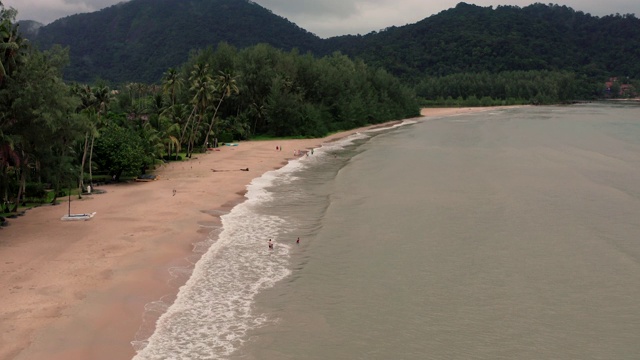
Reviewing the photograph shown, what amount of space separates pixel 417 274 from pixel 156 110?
4707 centimetres

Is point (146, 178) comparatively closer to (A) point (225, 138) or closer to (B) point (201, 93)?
(B) point (201, 93)

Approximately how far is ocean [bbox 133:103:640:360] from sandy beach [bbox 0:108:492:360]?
147cm

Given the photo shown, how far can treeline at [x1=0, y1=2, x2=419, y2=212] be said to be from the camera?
28219 millimetres

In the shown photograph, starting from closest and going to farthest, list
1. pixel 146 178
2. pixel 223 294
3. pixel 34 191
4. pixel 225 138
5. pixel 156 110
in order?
pixel 223 294 < pixel 34 191 < pixel 146 178 < pixel 156 110 < pixel 225 138

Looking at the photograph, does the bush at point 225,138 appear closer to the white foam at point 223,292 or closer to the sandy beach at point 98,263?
the sandy beach at point 98,263

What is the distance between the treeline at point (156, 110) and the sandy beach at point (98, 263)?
282 cm

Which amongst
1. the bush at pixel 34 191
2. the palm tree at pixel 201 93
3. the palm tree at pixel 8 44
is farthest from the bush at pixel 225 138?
the palm tree at pixel 8 44

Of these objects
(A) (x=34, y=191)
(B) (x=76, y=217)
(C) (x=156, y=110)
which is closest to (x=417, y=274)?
(B) (x=76, y=217)

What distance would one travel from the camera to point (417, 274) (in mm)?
24766

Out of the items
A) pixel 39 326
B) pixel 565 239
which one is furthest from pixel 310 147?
pixel 39 326

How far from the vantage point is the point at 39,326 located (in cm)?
1816

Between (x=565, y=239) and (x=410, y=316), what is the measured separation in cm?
1470

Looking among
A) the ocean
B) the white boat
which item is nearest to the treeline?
the white boat

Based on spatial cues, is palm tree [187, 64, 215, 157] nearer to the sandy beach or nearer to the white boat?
the sandy beach
